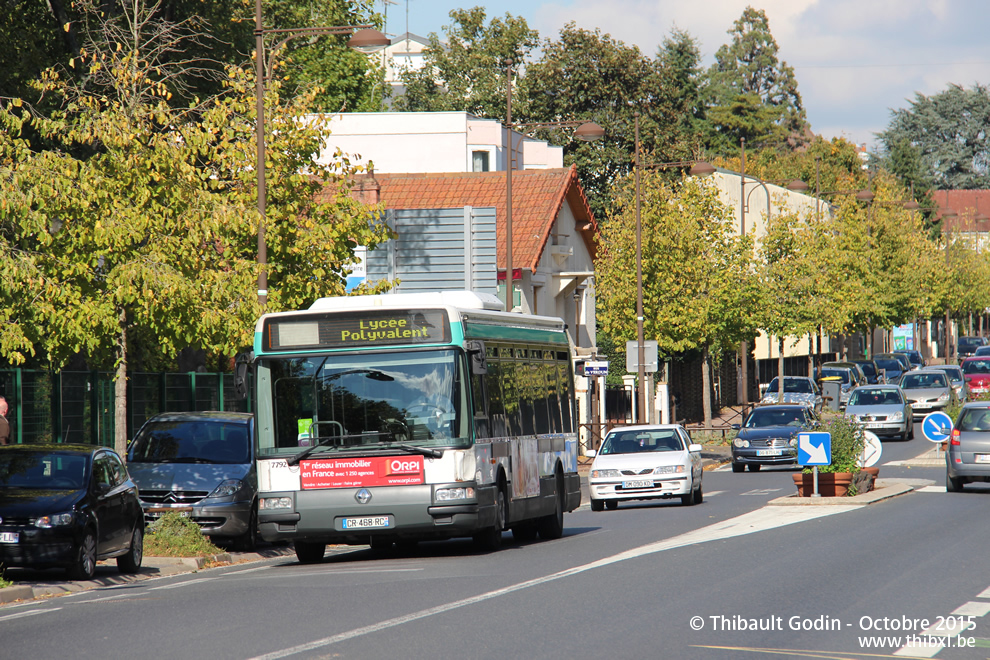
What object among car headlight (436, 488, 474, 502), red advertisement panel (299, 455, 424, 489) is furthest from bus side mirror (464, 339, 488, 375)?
car headlight (436, 488, 474, 502)

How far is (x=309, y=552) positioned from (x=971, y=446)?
1404 centimetres

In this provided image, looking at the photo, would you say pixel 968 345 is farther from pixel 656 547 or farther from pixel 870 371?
pixel 656 547

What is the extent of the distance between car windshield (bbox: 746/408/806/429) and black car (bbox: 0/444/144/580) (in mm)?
22314

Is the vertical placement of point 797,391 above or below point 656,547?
above

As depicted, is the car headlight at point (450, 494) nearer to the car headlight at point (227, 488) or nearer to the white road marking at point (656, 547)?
the white road marking at point (656, 547)

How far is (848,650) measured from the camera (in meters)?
9.29

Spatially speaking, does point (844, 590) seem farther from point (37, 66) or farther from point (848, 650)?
point (37, 66)

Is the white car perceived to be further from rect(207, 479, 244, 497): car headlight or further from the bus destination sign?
the bus destination sign

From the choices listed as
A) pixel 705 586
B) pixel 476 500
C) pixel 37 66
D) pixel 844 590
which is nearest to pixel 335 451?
pixel 476 500

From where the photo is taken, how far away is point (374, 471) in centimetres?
1589

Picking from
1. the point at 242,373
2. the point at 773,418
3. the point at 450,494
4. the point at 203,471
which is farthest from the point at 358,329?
the point at 773,418

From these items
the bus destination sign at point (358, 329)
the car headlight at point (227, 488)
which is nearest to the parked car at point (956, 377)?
the car headlight at point (227, 488)

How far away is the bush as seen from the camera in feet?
59.1

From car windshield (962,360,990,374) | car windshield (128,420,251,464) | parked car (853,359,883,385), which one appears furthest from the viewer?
parked car (853,359,883,385)
